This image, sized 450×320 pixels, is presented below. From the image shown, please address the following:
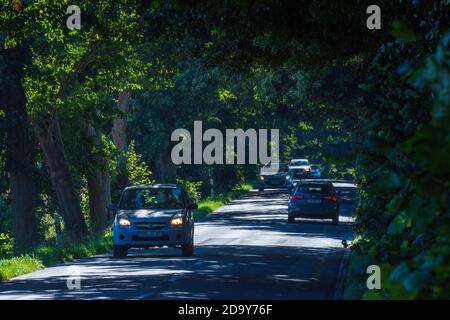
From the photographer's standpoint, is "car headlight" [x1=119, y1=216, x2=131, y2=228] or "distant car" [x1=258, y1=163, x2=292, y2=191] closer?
"car headlight" [x1=119, y1=216, x2=131, y2=228]

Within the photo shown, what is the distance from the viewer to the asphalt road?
52.4 feet

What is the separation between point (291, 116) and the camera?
188 feet

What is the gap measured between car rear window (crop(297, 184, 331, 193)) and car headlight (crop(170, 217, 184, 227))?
56.3ft

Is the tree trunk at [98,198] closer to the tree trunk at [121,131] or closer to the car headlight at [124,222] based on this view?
the tree trunk at [121,131]

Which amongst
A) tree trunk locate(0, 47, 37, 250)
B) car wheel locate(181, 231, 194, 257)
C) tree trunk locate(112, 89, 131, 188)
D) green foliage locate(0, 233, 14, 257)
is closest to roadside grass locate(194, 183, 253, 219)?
tree trunk locate(112, 89, 131, 188)

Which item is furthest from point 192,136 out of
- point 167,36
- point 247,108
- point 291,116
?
point 167,36

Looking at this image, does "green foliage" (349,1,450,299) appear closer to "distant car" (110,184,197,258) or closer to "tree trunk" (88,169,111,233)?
"distant car" (110,184,197,258)

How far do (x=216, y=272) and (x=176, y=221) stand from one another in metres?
5.12

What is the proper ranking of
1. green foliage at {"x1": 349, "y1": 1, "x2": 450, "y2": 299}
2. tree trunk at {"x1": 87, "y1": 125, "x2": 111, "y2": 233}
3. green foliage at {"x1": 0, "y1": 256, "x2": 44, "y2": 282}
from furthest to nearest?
tree trunk at {"x1": 87, "y1": 125, "x2": 111, "y2": 233}
green foliage at {"x1": 0, "y1": 256, "x2": 44, "y2": 282}
green foliage at {"x1": 349, "y1": 1, "x2": 450, "y2": 299}

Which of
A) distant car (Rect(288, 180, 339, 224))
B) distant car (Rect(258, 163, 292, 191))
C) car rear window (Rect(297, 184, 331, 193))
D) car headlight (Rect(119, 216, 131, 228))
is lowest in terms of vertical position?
distant car (Rect(258, 163, 292, 191))

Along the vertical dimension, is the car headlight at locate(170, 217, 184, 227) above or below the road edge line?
above

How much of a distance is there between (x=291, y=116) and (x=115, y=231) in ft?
108

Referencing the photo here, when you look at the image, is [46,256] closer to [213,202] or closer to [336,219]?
[336,219]
